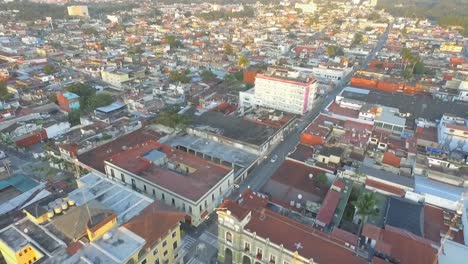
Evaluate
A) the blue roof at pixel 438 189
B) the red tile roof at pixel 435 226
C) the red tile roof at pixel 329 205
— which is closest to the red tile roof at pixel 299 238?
the red tile roof at pixel 329 205

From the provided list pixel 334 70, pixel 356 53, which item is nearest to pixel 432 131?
pixel 334 70

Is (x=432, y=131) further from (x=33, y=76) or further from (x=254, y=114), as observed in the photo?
(x=33, y=76)

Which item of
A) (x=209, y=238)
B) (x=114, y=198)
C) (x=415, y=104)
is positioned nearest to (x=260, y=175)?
(x=209, y=238)

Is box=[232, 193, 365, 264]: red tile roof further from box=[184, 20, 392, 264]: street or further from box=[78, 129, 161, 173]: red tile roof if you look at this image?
box=[78, 129, 161, 173]: red tile roof

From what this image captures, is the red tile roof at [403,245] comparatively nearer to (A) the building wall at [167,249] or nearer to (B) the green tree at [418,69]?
(A) the building wall at [167,249]

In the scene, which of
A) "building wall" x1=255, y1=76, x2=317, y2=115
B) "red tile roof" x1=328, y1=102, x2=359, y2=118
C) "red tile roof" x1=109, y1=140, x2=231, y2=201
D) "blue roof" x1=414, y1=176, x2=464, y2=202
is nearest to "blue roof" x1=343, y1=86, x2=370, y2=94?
"red tile roof" x1=328, y1=102, x2=359, y2=118

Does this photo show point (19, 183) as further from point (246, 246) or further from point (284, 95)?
point (284, 95)

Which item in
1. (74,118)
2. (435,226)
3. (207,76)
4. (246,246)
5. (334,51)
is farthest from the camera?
(334,51)
